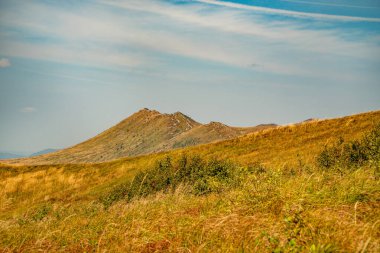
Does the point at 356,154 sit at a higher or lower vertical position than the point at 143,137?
lower

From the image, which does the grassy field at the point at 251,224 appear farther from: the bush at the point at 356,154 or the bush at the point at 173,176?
the bush at the point at 173,176

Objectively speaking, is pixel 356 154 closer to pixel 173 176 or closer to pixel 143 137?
pixel 173 176

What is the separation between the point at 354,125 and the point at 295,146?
601cm

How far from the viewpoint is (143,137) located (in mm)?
89688

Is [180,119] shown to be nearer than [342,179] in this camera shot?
No

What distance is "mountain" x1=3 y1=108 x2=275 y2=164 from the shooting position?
260 feet

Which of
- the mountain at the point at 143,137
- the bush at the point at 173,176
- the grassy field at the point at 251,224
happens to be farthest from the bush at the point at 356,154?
the mountain at the point at 143,137

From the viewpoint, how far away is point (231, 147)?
38.8m

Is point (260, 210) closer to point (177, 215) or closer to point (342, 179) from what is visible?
point (177, 215)

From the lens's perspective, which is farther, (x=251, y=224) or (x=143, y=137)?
(x=143, y=137)

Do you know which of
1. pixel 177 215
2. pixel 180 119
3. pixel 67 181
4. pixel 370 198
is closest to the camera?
pixel 370 198

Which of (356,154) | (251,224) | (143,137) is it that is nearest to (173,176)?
(356,154)

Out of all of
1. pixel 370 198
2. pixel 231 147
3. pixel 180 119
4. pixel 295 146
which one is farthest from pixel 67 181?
pixel 180 119

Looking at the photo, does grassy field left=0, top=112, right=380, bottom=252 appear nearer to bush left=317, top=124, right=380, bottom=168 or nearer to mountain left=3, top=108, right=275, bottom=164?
bush left=317, top=124, right=380, bottom=168
